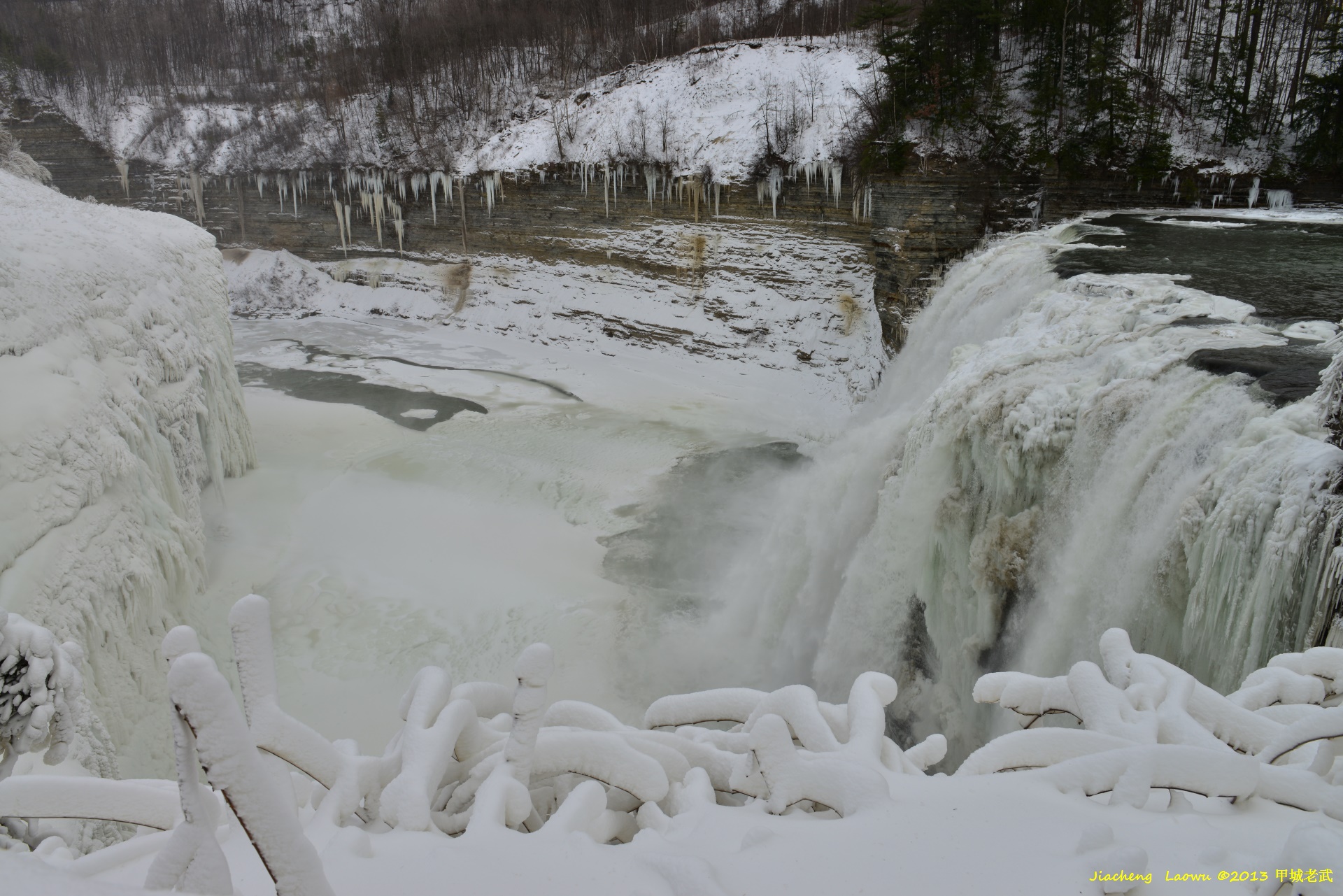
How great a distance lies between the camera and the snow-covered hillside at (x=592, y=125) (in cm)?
1784

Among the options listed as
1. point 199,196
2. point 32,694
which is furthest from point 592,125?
point 32,694

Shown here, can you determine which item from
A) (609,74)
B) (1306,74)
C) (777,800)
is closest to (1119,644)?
(777,800)

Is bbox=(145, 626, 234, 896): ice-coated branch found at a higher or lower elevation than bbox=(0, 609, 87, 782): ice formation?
higher

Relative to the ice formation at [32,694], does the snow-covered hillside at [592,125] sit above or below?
above

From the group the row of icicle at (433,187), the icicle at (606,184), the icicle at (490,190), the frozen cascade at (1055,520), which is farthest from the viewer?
the icicle at (490,190)

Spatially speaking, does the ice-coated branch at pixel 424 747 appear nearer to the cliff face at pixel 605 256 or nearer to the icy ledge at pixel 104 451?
the icy ledge at pixel 104 451

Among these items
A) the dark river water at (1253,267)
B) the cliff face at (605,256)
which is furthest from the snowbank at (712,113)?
the dark river water at (1253,267)

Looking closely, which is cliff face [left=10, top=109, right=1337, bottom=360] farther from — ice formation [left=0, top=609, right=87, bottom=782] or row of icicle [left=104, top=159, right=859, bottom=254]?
ice formation [left=0, top=609, right=87, bottom=782]

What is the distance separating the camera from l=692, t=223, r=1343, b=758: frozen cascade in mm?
3398

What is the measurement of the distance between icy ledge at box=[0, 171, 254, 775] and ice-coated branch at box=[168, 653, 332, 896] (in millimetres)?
2955

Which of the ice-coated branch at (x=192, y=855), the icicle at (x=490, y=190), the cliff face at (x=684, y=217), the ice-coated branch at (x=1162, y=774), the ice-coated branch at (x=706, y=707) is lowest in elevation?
the ice-coated branch at (x=706, y=707)

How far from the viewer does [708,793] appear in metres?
1.70

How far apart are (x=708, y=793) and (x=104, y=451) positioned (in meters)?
5.26

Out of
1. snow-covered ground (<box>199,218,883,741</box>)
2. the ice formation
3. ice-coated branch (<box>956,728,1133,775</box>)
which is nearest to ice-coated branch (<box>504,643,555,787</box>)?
ice-coated branch (<box>956,728,1133,775</box>)
